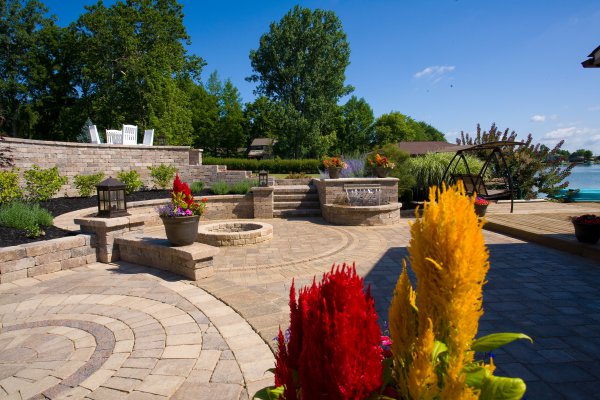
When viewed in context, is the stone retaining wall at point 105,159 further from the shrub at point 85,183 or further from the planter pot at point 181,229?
the planter pot at point 181,229

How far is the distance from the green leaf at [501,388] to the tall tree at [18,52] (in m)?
34.0

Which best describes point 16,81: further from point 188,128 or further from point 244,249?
point 244,249

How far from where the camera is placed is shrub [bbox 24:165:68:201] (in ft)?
29.8

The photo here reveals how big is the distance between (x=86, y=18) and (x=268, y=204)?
22019 mm

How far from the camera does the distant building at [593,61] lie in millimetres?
5438

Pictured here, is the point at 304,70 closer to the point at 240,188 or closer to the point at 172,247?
the point at 240,188

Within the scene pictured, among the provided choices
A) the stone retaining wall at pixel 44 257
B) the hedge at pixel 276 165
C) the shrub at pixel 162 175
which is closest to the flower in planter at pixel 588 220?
the stone retaining wall at pixel 44 257

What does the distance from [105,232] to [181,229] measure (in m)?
1.78

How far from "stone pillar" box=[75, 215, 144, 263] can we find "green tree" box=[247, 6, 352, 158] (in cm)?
2402

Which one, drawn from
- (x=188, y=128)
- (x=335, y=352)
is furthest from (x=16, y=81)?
(x=335, y=352)

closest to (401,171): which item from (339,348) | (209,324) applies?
(209,324)

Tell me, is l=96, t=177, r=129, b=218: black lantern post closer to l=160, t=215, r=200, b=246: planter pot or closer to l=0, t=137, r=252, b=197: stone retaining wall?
l=160, t=215, r=200, b=246: planter pot

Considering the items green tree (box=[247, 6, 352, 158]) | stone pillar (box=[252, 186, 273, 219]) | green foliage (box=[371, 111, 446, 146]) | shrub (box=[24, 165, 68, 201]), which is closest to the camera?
shrub (box=[24, 165, 68, 201])

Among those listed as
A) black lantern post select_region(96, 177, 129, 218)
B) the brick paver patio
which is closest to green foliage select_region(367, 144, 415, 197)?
the brick paver patio
